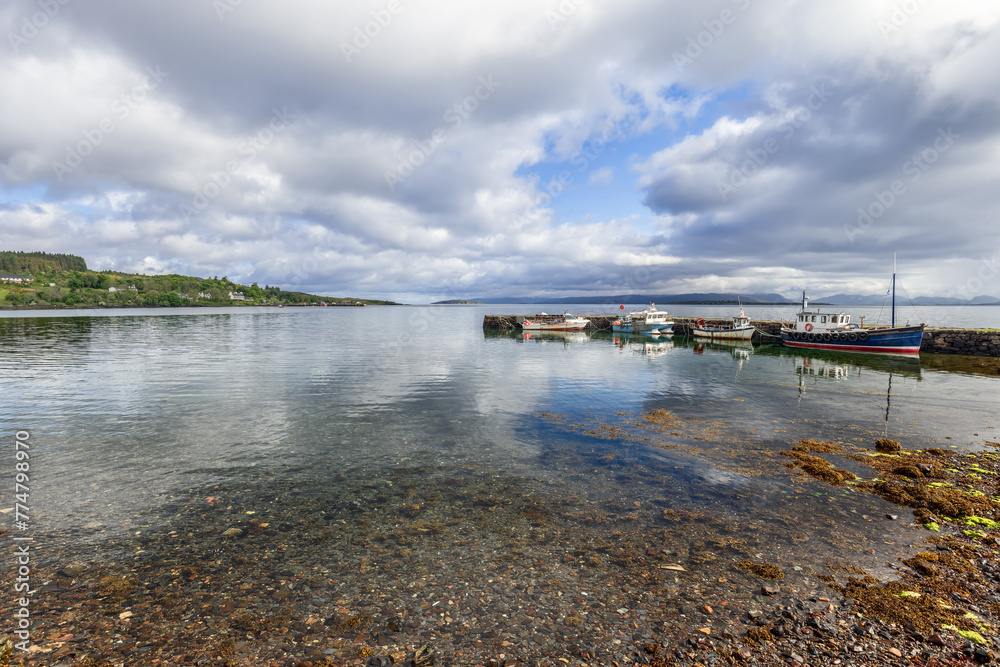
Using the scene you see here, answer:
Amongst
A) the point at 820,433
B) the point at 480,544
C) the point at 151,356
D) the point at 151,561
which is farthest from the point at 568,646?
the point at 151,356

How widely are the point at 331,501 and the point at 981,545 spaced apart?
53.2 feet

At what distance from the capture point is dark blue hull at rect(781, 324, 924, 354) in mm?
52719

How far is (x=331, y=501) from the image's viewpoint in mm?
11992

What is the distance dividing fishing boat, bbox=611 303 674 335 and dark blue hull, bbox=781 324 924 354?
29.7m

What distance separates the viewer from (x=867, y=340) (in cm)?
5703

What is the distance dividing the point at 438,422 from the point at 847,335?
6556 centimetres

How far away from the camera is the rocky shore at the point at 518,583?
6434mm

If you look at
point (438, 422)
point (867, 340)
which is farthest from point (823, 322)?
point (438, 422)

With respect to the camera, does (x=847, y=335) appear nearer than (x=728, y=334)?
Yes

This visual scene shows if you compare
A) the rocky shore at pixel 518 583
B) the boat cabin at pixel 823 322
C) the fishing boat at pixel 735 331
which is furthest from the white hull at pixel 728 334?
the rocky shore at pixel 518 583

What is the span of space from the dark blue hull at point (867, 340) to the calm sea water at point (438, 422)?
15.8 meters

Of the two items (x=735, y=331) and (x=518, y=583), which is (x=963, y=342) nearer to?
(x=735, y=331)

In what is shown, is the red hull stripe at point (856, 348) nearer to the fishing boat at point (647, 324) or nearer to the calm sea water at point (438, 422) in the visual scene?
the calm sea water at point (438, 422)

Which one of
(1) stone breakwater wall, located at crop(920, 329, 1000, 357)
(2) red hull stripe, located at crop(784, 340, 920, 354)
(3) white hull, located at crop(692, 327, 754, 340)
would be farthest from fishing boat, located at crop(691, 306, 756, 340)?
(1) stone breakwater wall, located at crop(920, 329, 1000, 357)
